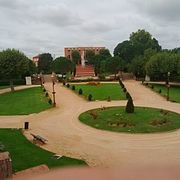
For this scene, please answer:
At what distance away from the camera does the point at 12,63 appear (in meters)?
43.1

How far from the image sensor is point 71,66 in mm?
65688

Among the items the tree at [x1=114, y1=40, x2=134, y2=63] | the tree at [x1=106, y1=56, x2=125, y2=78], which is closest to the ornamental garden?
the tree at [x1=106, y1=56, x2=125, y2=78]

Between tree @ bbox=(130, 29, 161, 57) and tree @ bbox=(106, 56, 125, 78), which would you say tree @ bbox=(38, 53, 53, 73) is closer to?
tree @ bbox=(130, 29, 161, 57)

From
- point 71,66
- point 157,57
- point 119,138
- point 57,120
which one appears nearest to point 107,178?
point 119,138

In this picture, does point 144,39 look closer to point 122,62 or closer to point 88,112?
point 122,62

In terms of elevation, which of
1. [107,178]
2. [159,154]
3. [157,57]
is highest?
[157,57]

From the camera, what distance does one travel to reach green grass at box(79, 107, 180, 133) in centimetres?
2006

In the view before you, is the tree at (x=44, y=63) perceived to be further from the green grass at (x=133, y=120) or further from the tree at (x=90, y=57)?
the green grass at (x=133, y=120)

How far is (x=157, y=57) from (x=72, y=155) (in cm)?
3853

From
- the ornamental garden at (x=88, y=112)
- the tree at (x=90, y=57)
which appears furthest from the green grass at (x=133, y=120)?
the tree at (x=90, y=57)

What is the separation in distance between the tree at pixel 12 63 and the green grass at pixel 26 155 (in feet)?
85.9

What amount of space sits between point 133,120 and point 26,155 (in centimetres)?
1075

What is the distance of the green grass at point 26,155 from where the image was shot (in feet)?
Result: 42.5

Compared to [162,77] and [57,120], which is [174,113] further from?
[162,77]
